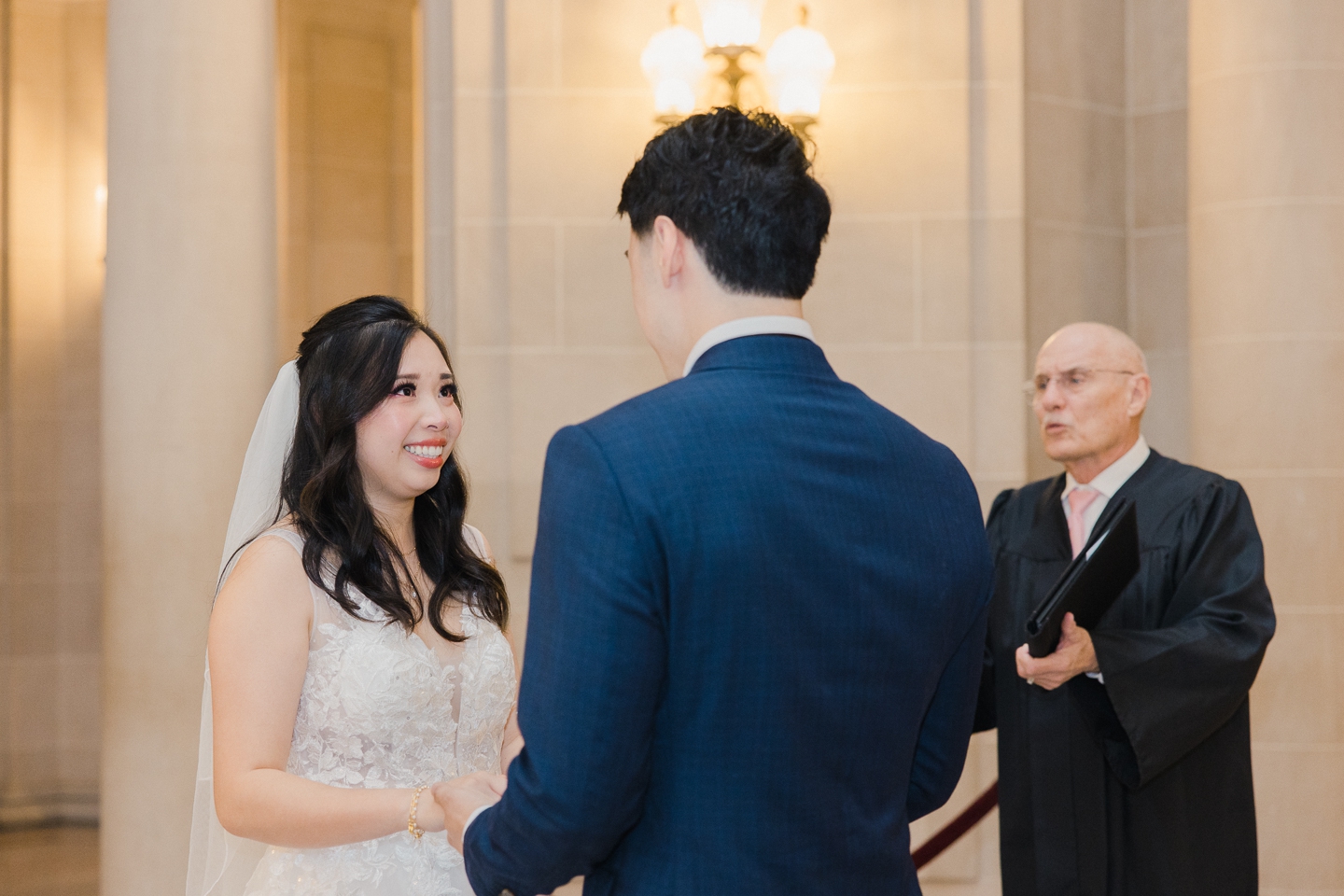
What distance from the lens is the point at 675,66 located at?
5160 mm

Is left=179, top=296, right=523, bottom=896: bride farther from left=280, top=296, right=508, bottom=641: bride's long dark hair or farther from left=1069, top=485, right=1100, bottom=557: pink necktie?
left=1069, top=485, right=1100, bottom=557: pink necktie

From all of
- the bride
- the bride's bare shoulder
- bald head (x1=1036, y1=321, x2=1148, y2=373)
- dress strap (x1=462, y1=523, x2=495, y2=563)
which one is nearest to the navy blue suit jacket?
the bride

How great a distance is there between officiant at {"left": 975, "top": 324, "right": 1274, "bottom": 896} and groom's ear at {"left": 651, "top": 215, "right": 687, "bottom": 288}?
71.8 inches

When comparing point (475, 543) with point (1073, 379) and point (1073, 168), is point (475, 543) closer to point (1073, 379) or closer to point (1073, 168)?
point (1073, 379)

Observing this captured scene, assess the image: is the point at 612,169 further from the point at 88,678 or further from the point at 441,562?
the point at 88,678

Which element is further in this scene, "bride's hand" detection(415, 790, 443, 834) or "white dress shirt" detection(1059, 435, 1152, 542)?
"white dress shirt" detection(1059, 435, 1152, 542)

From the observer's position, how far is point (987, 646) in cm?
383

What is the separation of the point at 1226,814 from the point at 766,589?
255 centimetres

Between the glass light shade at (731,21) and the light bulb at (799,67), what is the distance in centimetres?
12

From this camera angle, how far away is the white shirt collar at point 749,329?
5.70ft

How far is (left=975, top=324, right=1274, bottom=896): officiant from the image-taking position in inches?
133

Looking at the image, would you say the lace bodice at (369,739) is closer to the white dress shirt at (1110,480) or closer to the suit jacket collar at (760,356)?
the suit jacket collar at (760,356)

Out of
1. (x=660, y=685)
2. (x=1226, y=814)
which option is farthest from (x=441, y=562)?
(x=1226, y=814)

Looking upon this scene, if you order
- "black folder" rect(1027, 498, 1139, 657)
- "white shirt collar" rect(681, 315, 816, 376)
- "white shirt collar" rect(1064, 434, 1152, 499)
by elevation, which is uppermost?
"white shirt collar" rect(681, 315, 816, 376)
